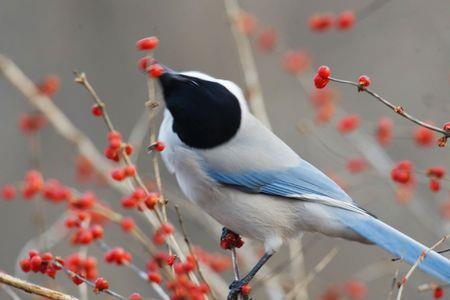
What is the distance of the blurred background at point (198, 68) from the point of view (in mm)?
5754

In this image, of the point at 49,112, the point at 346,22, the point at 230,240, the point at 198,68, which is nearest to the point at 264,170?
the point at 230,240

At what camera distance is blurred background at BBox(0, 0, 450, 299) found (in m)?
5.75

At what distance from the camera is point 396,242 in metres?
2.87

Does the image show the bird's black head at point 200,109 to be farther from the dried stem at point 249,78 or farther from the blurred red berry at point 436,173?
the blurred red berry at point 436,173

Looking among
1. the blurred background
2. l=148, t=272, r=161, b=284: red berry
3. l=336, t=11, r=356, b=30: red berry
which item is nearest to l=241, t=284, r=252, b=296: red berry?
l=148, t=272, r=161, b=284: red berry

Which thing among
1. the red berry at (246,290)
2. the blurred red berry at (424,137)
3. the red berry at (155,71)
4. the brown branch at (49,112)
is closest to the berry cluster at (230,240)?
the red berry at (246,290)

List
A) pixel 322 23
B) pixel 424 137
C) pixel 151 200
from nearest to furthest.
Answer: pixel 151 200, pixel 424 137, pixel 322 23

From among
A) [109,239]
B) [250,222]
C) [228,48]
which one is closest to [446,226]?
[250,222]

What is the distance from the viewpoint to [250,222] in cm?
306

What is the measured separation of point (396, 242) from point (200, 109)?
81cm

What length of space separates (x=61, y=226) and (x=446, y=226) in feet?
5.45

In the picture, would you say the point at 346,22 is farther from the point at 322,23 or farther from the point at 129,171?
the point at 129,171

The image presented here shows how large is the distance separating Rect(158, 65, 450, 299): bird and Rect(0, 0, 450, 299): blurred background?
90.2 inches

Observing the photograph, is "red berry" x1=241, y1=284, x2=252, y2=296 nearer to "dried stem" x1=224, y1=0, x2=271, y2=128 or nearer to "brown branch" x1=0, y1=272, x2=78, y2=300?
"brown branch" x1=0, y1=272, x2=78, y2=300
